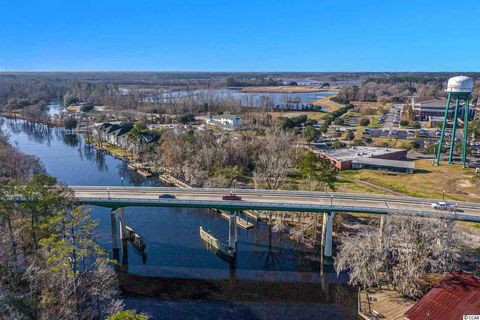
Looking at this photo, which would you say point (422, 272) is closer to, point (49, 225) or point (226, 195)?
point (226, 195)

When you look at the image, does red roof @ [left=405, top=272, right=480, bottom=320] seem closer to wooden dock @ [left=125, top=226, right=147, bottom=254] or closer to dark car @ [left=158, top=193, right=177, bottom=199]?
dark car @ [left=158, top=193, right=177, bottom=199]

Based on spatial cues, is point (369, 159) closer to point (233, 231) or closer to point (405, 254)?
point (233, 231)

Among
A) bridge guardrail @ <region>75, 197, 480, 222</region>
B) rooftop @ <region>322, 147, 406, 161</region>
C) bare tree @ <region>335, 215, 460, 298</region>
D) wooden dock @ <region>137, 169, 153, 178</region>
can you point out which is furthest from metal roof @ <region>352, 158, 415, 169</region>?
wooden dock @ <region>137, 169, 153, 178</region>

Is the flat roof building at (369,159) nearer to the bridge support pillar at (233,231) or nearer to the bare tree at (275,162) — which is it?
the bare tree at (275,162)

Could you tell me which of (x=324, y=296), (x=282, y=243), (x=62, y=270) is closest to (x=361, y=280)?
(x=324, y=296)

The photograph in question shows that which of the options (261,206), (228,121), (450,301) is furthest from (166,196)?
(228,121)

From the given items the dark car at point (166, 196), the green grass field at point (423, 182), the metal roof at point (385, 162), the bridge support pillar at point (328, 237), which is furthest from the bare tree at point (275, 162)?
the dark car at point (166, 196)
